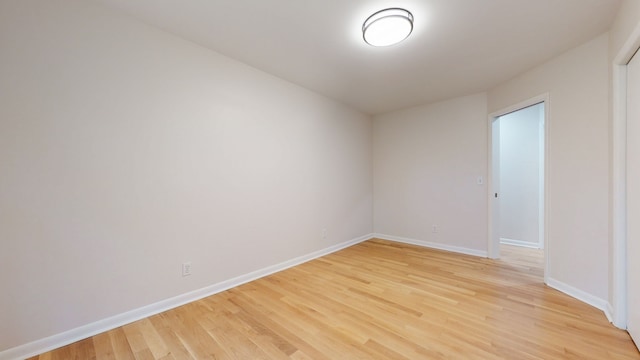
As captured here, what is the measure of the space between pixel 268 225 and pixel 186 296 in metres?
1.05

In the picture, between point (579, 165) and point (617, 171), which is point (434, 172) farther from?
point (617, 171)

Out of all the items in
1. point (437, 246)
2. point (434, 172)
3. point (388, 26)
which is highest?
point (388, 26)

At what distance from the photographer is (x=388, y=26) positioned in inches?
72.6

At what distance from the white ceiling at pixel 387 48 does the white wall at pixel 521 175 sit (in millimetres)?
1443

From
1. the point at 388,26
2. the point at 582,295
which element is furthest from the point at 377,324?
the point at 388,26

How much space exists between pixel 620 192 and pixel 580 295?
3.41ft

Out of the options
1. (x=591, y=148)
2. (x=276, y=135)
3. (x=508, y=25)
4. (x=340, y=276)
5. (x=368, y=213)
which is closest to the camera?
(x=508, y=25)

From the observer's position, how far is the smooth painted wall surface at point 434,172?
350cm

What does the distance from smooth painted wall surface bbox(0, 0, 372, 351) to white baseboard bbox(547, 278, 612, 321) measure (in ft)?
9.52

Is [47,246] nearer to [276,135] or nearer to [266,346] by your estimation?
[266,346]

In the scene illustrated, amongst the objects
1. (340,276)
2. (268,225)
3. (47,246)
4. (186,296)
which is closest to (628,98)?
(340,276)

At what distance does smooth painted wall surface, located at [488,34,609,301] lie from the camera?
80.3 inches

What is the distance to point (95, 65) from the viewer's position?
5.70 feet

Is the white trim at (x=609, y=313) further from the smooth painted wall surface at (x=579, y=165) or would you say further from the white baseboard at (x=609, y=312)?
the smooth painted wall surface at (x=579, y=165)
